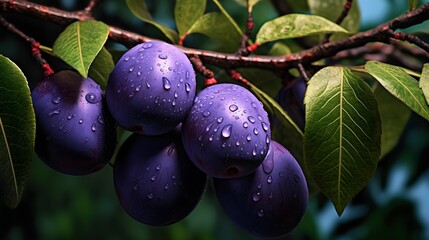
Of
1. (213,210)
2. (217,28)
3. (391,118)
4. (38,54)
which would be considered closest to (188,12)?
(217,28)

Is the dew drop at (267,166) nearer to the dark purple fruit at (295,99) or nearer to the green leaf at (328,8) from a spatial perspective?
the dark purple fruit at (295,99)

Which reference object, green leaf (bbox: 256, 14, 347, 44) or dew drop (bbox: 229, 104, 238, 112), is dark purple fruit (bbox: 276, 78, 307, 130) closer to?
green leaf (bbox: 256, 14, 347, 44)

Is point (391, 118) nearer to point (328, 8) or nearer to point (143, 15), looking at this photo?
point (328, 8)

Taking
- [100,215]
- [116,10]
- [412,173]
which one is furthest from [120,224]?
[412,173]

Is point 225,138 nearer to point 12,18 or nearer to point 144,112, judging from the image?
point 144,112

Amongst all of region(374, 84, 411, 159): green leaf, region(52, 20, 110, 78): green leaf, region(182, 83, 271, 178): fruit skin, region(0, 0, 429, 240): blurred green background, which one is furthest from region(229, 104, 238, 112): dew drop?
region(0, 0, 429, 240): blurred green background

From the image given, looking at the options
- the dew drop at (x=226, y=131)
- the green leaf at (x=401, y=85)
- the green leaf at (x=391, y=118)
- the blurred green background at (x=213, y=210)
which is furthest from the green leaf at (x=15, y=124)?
the blurred green background at (x=213, y=210)
